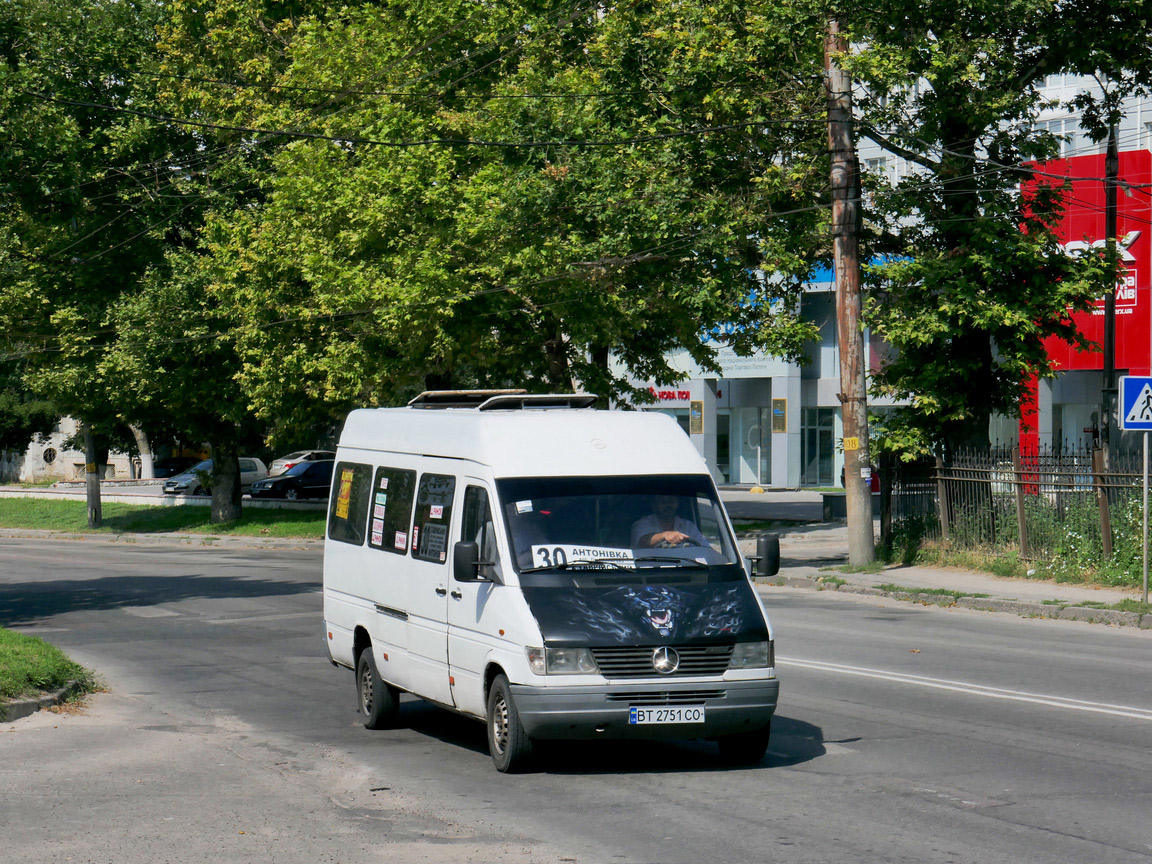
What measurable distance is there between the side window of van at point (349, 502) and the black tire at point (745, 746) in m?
3.65

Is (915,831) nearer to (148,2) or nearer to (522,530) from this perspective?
(522,530)

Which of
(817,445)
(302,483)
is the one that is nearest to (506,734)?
(302,483)

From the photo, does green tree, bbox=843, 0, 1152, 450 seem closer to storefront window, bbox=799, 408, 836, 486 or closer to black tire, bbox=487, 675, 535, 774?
black tire, bbox=487, 675, 535, 774

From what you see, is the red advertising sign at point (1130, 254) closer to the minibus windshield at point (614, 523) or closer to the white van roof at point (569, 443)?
the white van roof at point (569, 443)

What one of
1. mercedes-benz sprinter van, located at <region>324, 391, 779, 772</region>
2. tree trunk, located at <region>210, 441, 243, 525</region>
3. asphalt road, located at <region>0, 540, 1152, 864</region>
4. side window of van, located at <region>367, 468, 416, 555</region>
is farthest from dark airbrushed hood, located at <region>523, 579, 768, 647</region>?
tree trunk, located at <region>210, 441, 243, 525</region>

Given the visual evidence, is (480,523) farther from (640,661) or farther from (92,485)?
(92,485)

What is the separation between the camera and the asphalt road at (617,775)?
6.80 meters

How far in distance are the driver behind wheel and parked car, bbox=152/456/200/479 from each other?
71.1 metres

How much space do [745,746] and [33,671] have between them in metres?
6.42

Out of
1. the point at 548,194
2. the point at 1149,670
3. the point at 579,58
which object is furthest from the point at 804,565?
the point at 579,58

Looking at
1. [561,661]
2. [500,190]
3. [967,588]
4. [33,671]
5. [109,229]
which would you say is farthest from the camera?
[109,229]

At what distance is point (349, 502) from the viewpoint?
1159cm

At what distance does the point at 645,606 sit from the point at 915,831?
211 centimetres

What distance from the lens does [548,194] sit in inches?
1078
